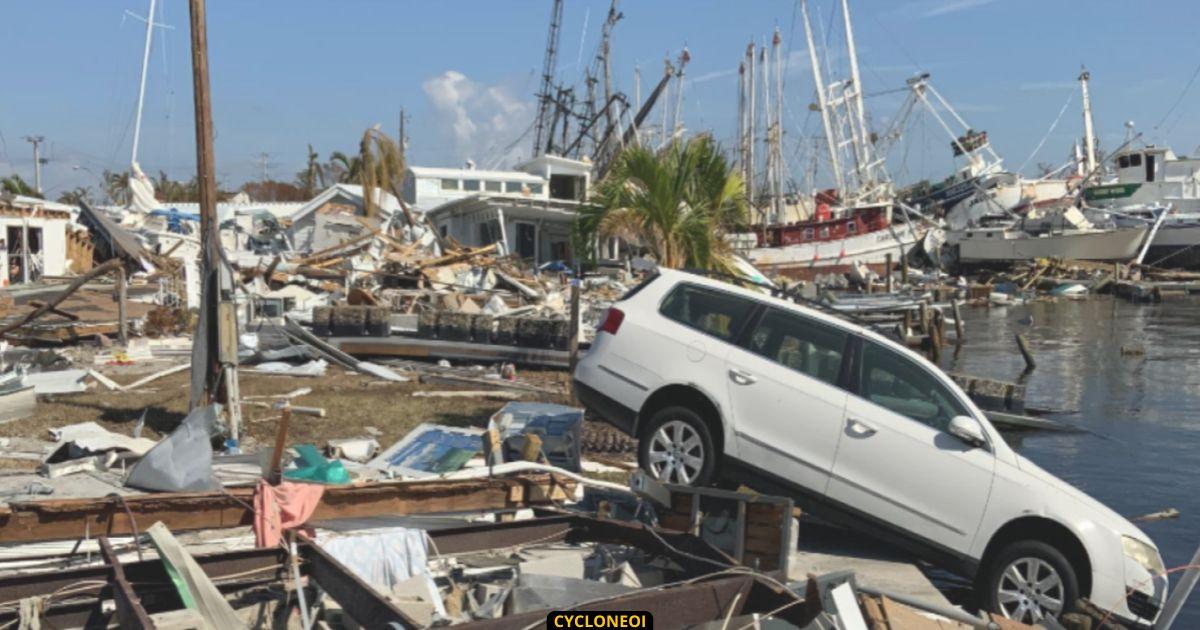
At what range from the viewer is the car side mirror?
7.77m

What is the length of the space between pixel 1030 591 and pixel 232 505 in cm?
563

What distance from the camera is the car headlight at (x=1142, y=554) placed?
Answer: 24.4 ft

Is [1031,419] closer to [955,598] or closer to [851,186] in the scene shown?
[955,598]

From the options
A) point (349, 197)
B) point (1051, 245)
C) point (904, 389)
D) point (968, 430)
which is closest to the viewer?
point (968, 430)

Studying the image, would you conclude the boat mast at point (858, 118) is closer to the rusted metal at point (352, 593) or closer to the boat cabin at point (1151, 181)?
the boat cabin at point (1151, 181)

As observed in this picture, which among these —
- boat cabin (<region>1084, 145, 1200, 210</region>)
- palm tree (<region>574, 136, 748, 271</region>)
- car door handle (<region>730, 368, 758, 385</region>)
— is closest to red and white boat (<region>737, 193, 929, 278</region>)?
boat cabin (<region>1084, 145, 1200, 210</region>)

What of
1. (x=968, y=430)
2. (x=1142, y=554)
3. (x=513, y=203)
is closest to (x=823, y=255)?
(x=513, y=203)

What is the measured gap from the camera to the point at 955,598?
28.9 ft

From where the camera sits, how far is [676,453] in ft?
29.5

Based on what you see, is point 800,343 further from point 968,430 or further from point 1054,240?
point 1054,240

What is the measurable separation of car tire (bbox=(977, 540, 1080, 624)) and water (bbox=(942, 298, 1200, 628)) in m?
2.13

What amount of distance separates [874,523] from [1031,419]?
11327 millimetres

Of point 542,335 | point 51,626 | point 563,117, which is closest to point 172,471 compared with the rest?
point 51,626

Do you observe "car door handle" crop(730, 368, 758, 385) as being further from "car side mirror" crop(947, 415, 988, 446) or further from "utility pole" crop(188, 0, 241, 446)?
"utility pole" crop(188, 0, 241, 446)
